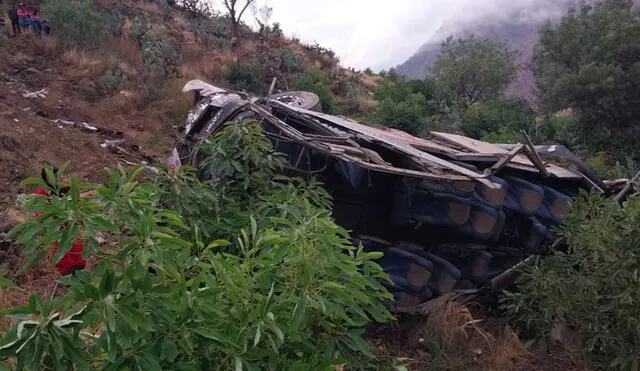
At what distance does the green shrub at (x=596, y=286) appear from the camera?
12.2 feet

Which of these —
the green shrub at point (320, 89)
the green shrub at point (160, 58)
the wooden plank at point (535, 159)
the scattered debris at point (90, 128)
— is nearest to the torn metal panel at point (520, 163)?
the wooden plank at point (535, 159)

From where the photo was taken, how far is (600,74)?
14.8m

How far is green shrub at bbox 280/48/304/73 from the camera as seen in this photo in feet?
59.9

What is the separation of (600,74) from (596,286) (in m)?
12.6

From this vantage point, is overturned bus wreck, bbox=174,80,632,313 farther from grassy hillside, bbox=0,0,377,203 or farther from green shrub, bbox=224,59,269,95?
green shrub, bbox=224,59,269,95

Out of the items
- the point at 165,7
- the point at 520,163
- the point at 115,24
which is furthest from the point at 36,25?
the point at 520,163

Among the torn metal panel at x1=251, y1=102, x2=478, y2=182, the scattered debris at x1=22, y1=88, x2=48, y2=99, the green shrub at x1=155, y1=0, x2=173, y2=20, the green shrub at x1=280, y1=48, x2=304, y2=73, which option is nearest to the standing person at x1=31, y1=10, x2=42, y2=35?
the scattered debris at x1=22, y1=88, x2=48, y2=99

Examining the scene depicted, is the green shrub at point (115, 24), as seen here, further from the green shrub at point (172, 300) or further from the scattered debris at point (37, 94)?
the green shrub at point (172, 300)

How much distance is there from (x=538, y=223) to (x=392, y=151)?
168cm

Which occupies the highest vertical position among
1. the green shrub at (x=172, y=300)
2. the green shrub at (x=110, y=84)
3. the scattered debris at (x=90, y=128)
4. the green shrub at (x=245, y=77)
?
the green shrub at (x=172, y=300)

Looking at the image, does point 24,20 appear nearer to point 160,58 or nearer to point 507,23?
point 160,58

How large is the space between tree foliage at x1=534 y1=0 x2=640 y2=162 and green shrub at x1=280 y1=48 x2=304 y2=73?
7.88m

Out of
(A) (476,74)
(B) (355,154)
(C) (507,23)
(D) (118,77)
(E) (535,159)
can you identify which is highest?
(C) (507,23)

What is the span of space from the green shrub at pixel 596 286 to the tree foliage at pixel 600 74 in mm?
11170
